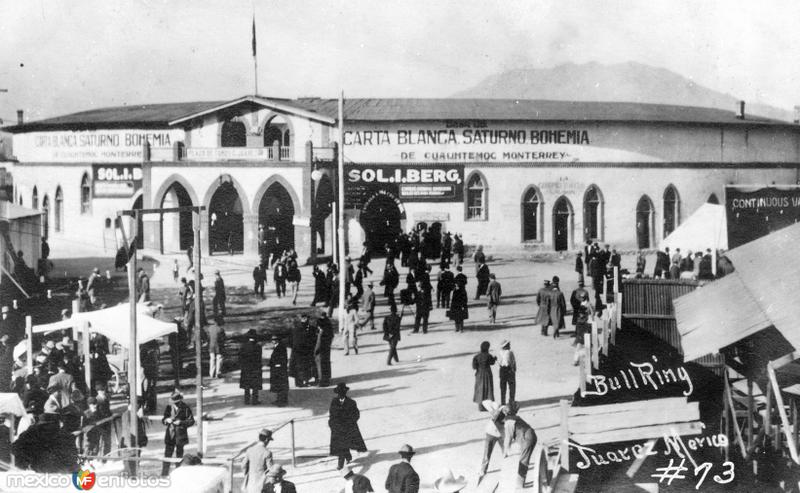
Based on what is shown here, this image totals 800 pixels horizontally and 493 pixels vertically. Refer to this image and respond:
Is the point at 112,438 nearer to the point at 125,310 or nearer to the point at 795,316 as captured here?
the point at 125,310

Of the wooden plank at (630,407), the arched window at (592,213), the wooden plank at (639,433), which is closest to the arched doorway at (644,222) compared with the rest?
the arched window at (592,213)

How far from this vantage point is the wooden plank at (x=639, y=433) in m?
10.9

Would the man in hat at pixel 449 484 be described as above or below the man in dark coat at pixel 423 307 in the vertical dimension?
below

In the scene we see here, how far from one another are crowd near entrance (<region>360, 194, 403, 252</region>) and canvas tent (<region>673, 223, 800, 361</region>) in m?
23.1

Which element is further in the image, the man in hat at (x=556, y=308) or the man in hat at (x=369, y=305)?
the man in hat at (x=369, y=305)

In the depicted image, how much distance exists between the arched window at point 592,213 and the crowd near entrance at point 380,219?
8307 millimetres

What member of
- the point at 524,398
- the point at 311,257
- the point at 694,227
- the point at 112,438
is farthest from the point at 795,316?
the point at 311,257

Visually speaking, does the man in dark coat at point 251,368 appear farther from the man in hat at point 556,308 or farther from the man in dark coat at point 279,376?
the man in hat at point 556,308

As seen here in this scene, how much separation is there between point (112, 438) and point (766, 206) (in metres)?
16.0

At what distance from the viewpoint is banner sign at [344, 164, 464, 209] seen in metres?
35.4

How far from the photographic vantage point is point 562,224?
36656 mm

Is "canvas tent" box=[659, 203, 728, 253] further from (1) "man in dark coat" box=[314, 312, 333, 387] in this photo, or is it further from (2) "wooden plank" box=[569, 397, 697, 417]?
(2) "wooden plank" box=[569, 397, 697, 417]

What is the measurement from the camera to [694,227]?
2642 centimetres

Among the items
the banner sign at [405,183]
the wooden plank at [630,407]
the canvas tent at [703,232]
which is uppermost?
the banner sign at [405,183]
